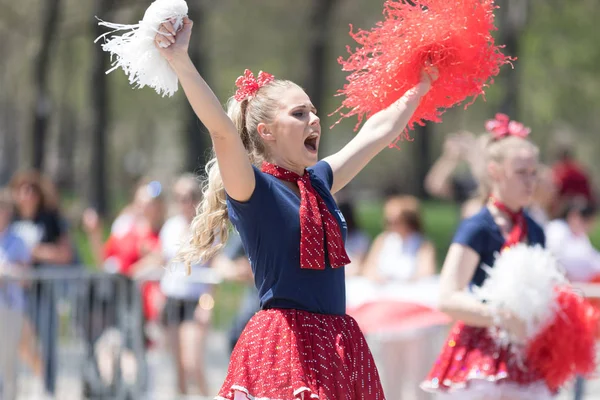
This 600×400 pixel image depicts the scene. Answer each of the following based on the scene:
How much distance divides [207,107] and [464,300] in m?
1.88

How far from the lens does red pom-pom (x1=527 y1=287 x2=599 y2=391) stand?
179 inches

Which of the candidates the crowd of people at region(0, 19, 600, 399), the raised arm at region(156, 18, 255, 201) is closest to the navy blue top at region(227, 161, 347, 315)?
the crowd of people at region(0, 19, 600, 399)

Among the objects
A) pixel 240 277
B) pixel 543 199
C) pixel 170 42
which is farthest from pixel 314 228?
pixel 543 199

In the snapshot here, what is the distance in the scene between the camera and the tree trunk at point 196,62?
49.9ft

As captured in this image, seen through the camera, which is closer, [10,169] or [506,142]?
[506,142]

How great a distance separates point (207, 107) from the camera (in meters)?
3.14

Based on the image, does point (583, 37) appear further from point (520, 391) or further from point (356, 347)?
point (356, 347)

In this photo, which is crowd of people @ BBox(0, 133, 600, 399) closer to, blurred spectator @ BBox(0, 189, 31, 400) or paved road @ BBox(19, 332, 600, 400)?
blurred spectator @ BBox(0, 189, 31, 400)

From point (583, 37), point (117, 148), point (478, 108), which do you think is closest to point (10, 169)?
point (117, 148)

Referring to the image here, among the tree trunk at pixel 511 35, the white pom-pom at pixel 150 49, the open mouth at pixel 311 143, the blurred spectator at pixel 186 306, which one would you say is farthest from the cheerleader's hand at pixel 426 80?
the tree trunk at pixel 511 35

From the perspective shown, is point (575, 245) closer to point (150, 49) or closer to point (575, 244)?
point (575, 244)

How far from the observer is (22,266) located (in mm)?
8031

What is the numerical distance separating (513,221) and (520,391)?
0.83m

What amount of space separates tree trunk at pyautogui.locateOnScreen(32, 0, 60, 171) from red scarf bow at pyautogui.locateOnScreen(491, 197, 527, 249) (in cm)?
1310
